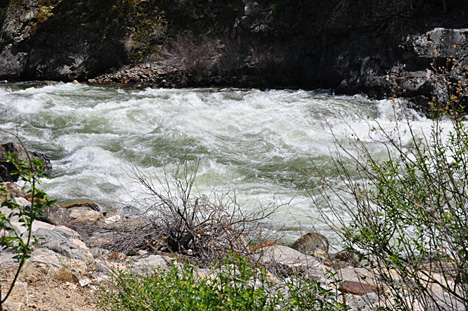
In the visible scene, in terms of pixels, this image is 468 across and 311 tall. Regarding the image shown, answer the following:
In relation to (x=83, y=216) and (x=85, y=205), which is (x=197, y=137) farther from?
(x=83, y=216)

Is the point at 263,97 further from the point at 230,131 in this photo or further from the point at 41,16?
the point at 41,16

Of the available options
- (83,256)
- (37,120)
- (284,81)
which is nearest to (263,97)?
(284,81)

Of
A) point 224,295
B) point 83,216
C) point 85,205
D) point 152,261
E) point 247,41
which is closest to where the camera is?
point 224,295

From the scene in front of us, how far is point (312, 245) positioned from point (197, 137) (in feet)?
14.6

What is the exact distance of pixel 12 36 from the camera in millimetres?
17719

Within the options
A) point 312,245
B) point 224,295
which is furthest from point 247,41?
point 224,295

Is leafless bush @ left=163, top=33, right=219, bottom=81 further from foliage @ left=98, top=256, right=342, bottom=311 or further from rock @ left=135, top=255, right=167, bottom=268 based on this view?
foliage @ left=98, top=256, right=342, bottom=311

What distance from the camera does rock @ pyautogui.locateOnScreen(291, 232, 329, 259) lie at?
4.70 metres

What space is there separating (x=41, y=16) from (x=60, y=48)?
2059 millimetres

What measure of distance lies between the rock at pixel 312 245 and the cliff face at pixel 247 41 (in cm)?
604

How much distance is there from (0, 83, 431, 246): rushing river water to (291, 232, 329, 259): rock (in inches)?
10.7

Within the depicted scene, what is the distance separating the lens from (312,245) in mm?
4828

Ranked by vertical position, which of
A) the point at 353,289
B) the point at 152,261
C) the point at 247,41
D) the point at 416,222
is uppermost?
the point at 247,41

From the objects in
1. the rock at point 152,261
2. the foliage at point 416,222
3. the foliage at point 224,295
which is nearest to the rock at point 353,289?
A: the foliage at point 416,222
